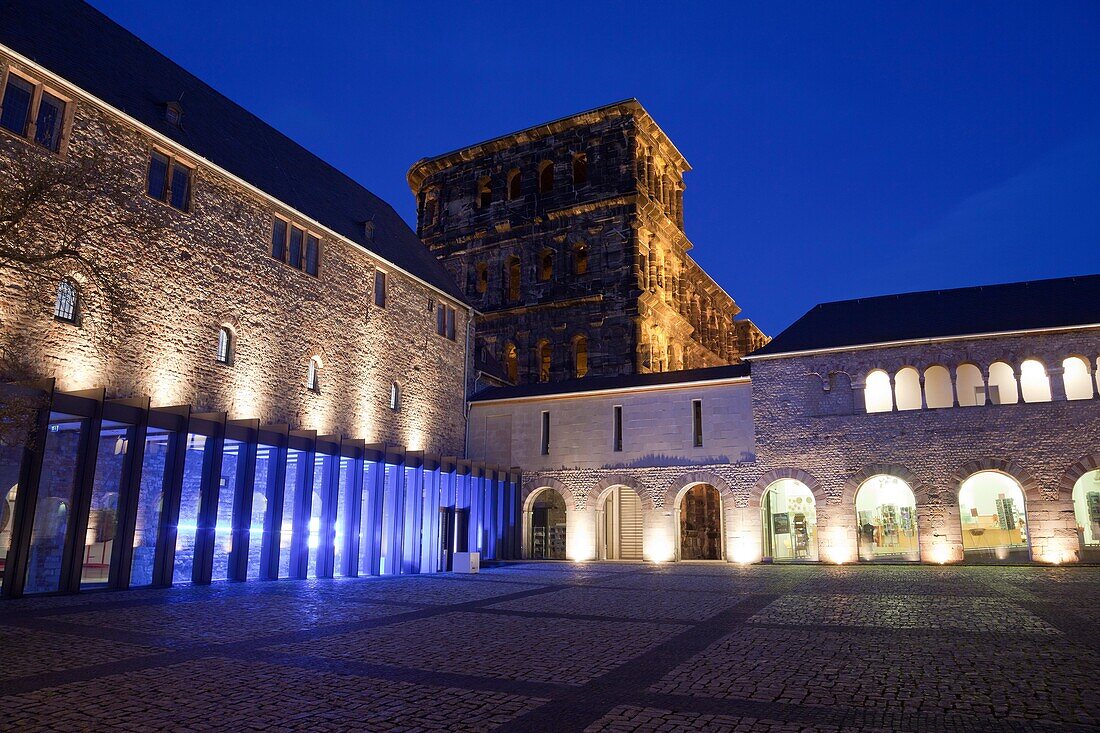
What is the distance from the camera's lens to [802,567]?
2384 centimetres

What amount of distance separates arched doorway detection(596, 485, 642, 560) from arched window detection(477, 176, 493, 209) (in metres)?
21.0

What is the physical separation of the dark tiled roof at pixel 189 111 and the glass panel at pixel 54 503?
317 inches

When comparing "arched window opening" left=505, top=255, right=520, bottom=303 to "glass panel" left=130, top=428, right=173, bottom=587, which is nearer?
"glass panel" left=130, top=428, right=173, bottom=587

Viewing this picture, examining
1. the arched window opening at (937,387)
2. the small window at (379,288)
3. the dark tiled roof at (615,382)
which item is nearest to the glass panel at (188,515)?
the small window at (379,288)

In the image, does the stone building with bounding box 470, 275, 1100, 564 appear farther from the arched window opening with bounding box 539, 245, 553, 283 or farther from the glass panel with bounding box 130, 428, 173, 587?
the glass panel with bounding box 130, 428, 173, 587

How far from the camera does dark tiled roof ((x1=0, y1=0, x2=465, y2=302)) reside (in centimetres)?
1752

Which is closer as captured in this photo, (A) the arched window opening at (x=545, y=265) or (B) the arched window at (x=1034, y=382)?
(B) the arched window at (x=1034, y=382)

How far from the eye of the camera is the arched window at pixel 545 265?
42.8 meters

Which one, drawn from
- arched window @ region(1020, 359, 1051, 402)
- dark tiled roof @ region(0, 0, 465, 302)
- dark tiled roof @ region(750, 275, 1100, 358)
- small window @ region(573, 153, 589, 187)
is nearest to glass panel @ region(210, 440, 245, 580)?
dark tiled roof @ region(0, 0, 465, 302)

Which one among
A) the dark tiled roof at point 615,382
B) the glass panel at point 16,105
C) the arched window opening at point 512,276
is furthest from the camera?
the arched window opening at point 512,276

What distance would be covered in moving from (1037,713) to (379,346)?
23.5 meters

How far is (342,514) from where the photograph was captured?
20672mm

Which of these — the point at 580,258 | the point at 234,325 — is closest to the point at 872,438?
the point at 234,325

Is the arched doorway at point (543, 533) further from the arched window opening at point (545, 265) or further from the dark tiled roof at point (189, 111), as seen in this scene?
the arched window opening at point (545, 265)
